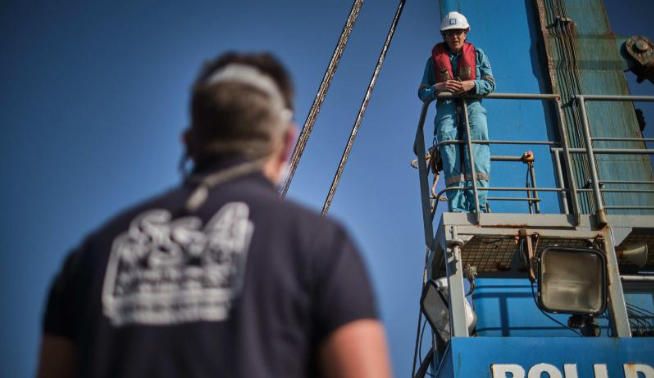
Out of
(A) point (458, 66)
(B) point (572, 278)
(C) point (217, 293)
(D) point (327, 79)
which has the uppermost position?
(D) point (327, 79)

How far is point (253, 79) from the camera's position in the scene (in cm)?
160

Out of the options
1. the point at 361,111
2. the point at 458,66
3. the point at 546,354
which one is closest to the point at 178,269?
the point at 546,354

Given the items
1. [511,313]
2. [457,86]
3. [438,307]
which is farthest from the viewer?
[511,313]

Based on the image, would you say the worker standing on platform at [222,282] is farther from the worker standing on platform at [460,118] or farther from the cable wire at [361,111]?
the cable wire at [361,111]

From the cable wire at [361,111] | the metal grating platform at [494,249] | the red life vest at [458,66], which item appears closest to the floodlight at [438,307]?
the metal grating platform at [494,249]

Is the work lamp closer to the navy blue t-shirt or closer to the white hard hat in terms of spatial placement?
the white hard hat

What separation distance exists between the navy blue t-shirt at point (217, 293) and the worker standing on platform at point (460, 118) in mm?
5138

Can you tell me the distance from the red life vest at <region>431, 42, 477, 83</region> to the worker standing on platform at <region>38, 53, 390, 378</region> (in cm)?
553

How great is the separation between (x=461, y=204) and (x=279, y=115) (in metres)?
5.21

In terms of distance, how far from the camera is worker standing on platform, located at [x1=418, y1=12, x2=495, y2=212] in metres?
6.64

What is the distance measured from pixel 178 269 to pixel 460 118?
562cm

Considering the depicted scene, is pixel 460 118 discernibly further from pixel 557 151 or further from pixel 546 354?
pixel 546 354

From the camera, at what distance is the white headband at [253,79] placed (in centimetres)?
159

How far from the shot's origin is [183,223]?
1.49 metres
